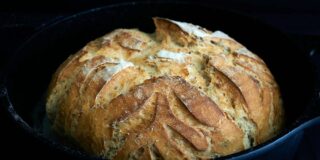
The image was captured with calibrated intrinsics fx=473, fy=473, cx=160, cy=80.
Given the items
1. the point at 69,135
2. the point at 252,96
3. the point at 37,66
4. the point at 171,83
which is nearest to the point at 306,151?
the point at 252,96

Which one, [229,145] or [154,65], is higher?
[154,65]

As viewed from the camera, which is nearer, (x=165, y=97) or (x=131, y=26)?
(x=165, y=97)

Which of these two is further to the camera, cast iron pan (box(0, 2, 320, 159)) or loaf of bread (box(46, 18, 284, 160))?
cast iron pan (box(0, 2, 320, 159))

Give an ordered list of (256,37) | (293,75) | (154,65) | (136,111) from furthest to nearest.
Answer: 1. (256,37)
2. (293,75)
3. (154,65)
4. (136,111)

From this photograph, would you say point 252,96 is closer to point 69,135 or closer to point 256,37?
point 256,37
